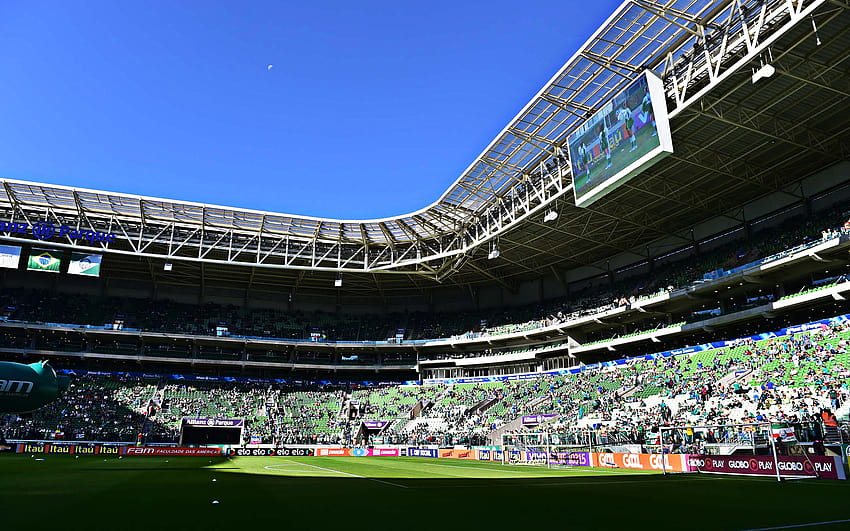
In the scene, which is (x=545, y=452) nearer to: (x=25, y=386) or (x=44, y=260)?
(x=25, y=386)

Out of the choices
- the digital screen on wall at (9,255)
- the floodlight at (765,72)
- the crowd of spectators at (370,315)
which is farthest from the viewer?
the digital screen on wall at (9,255)

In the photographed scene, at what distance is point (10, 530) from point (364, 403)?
2226 inches

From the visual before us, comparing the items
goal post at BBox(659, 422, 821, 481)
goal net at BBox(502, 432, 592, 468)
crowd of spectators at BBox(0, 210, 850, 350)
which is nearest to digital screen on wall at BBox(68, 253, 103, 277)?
crowd of spectators at BBox(0, 210, 850, 350)

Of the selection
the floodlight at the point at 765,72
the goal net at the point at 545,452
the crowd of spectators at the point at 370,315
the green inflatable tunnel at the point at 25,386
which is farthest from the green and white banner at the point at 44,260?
the floodlight at the point at 765,72

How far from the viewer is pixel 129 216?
5034 cm

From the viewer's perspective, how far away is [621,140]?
102 feet

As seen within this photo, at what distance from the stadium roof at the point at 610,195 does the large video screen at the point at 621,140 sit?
1733 millimetres

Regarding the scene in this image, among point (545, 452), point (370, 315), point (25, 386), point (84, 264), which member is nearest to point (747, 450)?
point (545, 452)

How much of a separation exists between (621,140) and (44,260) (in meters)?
52.5

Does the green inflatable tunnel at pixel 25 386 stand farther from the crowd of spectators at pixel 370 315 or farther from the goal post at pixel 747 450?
the crowd of spectators at pixel 370 315

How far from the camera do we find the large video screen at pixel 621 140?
2827 cm

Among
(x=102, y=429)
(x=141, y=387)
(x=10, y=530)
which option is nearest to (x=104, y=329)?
(x=141, y=387)

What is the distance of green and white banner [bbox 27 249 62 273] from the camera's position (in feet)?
170

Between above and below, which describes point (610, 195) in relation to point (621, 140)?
above
